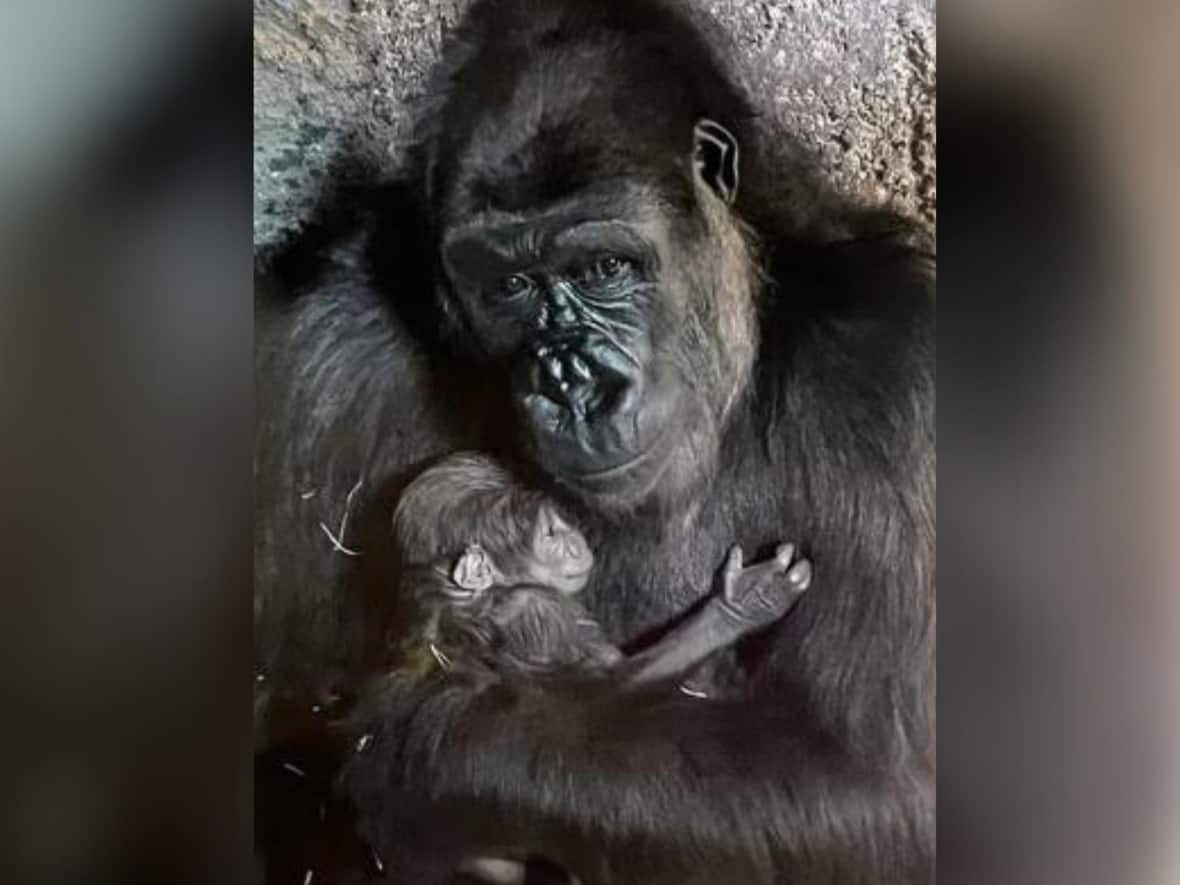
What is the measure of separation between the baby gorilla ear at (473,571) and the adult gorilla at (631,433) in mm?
52

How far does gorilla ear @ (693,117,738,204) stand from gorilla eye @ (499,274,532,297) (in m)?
0.15

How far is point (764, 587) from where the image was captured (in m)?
0.88

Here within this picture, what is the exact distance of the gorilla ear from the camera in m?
0.89

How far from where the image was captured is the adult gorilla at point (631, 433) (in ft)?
2.87

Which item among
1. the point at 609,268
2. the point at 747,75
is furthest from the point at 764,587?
the point at 747,75

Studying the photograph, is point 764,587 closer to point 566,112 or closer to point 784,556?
point 784,556

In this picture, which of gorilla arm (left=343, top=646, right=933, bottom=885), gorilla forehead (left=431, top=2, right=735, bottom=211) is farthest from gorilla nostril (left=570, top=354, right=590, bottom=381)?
gorilla arm (left=343, top=646, right=933, bottom=885)

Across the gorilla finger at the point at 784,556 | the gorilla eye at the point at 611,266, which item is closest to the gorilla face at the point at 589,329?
the gorilla eye at the point at 611,266
